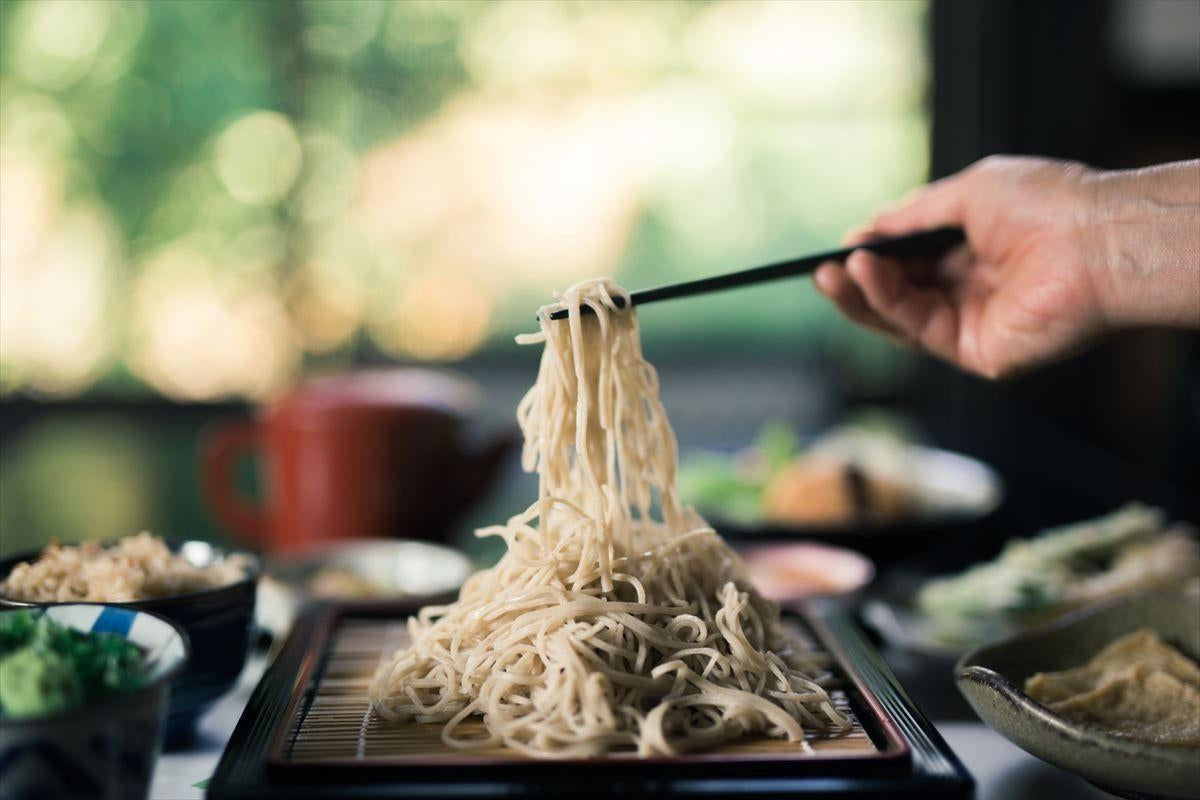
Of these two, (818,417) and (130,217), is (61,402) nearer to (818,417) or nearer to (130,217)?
(130,217)

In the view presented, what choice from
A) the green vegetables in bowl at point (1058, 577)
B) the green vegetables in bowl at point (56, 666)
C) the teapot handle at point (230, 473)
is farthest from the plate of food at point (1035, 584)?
the teapot handle at point (230, 473)

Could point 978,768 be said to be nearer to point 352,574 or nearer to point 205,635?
point 205,635

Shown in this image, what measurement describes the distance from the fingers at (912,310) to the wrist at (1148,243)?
0.26 metres

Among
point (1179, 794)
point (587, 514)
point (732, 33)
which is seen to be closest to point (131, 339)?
point (732, 33)

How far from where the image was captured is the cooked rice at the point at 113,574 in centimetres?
114

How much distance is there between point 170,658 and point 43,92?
4.50 m

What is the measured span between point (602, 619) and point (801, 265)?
0.55 metres

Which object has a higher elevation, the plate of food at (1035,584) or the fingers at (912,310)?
the fingers at (912,310)

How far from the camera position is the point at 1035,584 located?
Answer: 1.63 metres

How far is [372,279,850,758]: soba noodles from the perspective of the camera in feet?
3.43

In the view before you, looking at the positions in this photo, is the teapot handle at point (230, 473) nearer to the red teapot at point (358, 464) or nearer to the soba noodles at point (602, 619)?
the red teapot at point (358, 464)

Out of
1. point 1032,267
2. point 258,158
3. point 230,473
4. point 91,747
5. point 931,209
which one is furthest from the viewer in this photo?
point 258,158

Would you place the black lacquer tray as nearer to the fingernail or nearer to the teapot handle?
the fingernail

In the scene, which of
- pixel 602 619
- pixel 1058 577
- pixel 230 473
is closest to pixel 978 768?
pixel 602 619
